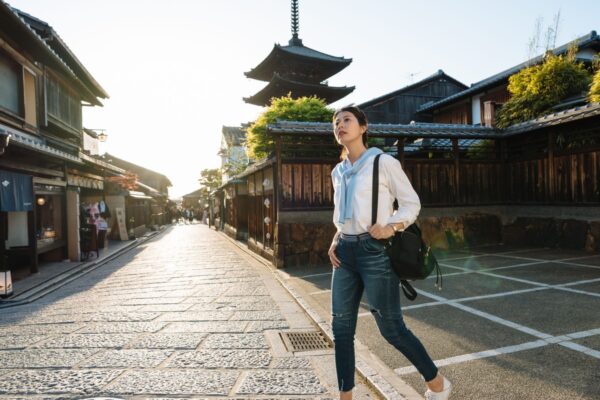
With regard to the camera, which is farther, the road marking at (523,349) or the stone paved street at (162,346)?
the road marking at (523,349)

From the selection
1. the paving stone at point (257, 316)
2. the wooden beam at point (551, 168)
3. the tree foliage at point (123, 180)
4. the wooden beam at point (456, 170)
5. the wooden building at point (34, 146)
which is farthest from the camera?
the tree foliage at point (123, 180)

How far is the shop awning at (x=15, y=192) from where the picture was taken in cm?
Answer: 858

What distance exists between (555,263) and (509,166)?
→ 16.5ft

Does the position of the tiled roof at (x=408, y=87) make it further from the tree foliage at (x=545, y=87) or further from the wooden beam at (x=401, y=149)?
the wooden beam at (x=401, y=149)

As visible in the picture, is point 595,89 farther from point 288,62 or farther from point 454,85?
point 454,85

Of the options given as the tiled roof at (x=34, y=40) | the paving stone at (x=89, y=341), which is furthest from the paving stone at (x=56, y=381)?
the tiled roof at (x=34, y=40)

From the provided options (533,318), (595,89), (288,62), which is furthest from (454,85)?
(533,318)

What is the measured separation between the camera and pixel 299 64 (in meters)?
24.4

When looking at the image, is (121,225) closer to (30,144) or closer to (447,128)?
(30,144)

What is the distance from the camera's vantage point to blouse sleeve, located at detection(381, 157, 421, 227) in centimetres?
242

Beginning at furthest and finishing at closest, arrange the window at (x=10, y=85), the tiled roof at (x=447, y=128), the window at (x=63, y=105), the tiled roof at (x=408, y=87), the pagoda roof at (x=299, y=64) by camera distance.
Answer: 1. the tiled roof at (x=408, y=87)
2. the pagoda roof at (x=299, y=64)
3. the window at (x=63, y=105)
4. the window at (x=10, y=85)
5. the tiled roof at (x=447, y=128)

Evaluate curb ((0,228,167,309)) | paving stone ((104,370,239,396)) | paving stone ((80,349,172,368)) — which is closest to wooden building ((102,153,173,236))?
curb ((0,228,167,309))

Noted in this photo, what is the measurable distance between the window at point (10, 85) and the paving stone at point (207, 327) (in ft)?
31.4

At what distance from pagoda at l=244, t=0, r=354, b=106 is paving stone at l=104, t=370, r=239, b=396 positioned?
800 inches
